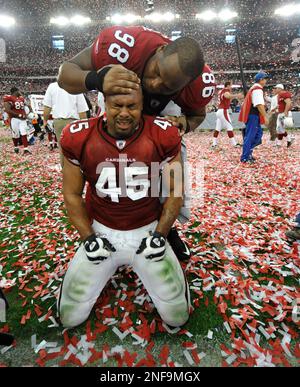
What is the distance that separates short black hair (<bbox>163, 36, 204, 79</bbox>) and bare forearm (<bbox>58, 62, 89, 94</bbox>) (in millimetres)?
822

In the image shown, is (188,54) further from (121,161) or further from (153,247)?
(153,247)

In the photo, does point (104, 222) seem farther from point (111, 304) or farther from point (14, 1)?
point (14, 1)

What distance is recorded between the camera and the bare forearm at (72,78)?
2.56 meters

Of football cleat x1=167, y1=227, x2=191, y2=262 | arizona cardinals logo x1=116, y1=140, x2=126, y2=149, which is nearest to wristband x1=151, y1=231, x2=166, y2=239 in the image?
arizona cardinals logo x1=116, y1=140, x2=126, y2=149

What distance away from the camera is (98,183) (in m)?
2.48

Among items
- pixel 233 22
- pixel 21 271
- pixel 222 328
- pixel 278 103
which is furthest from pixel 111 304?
pixel 233 22

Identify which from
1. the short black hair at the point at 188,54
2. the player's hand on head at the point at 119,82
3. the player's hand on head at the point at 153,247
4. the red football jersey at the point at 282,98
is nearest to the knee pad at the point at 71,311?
the player's hand on head at the point at 153,247

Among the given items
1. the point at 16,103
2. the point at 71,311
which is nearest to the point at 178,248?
the point at 71,311

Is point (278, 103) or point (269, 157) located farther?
point (278, 103)

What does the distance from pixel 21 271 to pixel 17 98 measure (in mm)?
10101

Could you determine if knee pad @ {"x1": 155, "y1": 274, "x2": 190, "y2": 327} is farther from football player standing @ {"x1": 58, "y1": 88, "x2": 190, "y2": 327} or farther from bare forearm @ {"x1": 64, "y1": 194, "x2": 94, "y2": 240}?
bare forearm @ {"x1": 64, "y1": 194, "x2": 94, "y2": 240}

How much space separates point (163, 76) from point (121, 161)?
2.64ft

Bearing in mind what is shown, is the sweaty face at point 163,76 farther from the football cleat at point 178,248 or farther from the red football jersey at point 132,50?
the football cleat at point 178,248
